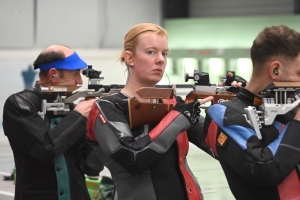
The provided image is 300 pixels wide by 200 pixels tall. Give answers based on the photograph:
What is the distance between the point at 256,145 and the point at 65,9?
16.3ft

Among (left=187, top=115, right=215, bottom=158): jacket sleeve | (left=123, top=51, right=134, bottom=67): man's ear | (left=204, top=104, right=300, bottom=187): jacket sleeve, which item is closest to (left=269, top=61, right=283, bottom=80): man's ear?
(left=204, top=104, right=300, bottom=187): jacket sleeve

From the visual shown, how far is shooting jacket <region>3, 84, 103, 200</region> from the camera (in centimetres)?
316

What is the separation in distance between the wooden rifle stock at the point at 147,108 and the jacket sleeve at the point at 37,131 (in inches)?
35.1

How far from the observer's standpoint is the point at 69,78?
3.46m

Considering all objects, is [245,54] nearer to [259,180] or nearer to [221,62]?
[221,62]

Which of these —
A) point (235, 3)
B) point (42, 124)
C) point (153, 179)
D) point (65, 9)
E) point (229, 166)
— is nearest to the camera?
point (229, 166)

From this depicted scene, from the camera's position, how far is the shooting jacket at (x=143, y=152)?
2246 mm

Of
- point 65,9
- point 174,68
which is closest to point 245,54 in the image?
point 174,68

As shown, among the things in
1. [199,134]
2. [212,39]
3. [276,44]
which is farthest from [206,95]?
[212,39]

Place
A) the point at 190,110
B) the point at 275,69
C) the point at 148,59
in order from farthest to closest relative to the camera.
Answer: the point at 148,59
the point at 190,110
the point at 275,69

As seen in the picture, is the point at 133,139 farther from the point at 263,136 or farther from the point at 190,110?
the point at 263,136

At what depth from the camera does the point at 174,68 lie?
6941mm

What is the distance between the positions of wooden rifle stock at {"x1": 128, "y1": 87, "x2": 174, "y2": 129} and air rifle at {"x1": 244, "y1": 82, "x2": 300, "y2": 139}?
410 mm

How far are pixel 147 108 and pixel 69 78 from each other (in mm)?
1203
